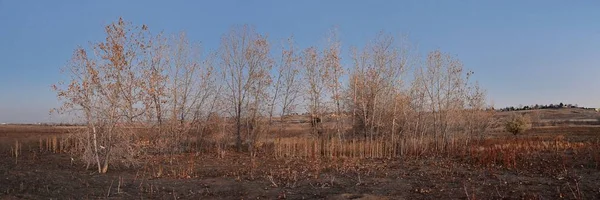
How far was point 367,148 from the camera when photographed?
20.4 metres

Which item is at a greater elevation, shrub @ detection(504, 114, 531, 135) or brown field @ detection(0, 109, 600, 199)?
shrub @ detection(504, 114, 531, 135)

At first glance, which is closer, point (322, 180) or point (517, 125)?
point (322, 180)

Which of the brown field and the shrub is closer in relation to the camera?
the brown field

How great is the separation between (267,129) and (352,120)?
14.7 ft

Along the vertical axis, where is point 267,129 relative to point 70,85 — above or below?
below

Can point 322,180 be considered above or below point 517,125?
below

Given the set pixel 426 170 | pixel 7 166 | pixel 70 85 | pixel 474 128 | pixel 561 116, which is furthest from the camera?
pixel 561 116

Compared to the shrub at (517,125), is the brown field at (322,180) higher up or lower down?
lower down

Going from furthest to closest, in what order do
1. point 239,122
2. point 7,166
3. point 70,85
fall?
point 239,122 < point 7,166 < point 70,85

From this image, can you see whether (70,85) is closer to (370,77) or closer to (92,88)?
(92,88)

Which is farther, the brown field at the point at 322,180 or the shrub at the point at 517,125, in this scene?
the shrub at the point at 517,125

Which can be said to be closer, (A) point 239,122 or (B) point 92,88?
(B) point 92,88

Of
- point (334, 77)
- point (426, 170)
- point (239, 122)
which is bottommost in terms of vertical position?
point (426, 170)

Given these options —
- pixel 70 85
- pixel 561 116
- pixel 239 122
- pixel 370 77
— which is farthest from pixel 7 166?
pixel 561 116
